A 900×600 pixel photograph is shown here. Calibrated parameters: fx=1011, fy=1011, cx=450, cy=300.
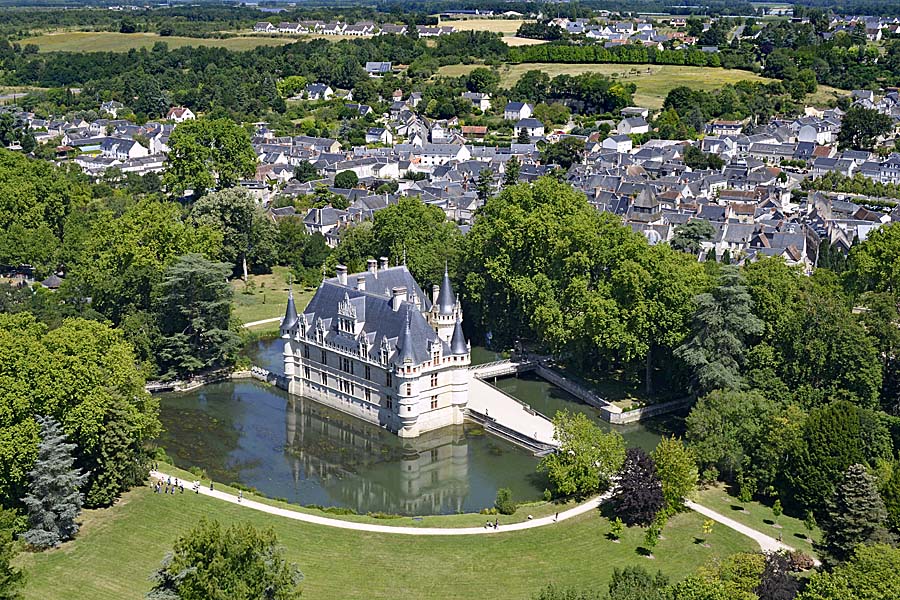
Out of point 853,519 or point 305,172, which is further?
point 305,172

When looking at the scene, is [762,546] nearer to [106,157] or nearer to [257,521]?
[257,521]

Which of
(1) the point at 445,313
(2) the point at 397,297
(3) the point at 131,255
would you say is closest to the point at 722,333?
(1) the point at 445,313

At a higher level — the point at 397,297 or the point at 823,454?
the point at 397,297

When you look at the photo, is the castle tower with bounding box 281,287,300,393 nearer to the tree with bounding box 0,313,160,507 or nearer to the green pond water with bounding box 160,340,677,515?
the green pond water with bounding box 160,340,677,515

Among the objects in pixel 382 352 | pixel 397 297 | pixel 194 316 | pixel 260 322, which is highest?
pixel 397 297

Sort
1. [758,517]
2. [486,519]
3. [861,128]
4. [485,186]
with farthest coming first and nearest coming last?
Answer: [861,128]
[485,186]
[486,519]
[758,517]

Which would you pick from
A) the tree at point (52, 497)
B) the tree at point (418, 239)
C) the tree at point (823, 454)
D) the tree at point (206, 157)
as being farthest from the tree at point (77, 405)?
the tree at point (206, 157)

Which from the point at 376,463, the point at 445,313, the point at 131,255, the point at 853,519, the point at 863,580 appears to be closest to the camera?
the point at 863,580

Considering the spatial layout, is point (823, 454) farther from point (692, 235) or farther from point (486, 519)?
point (692, 235)
